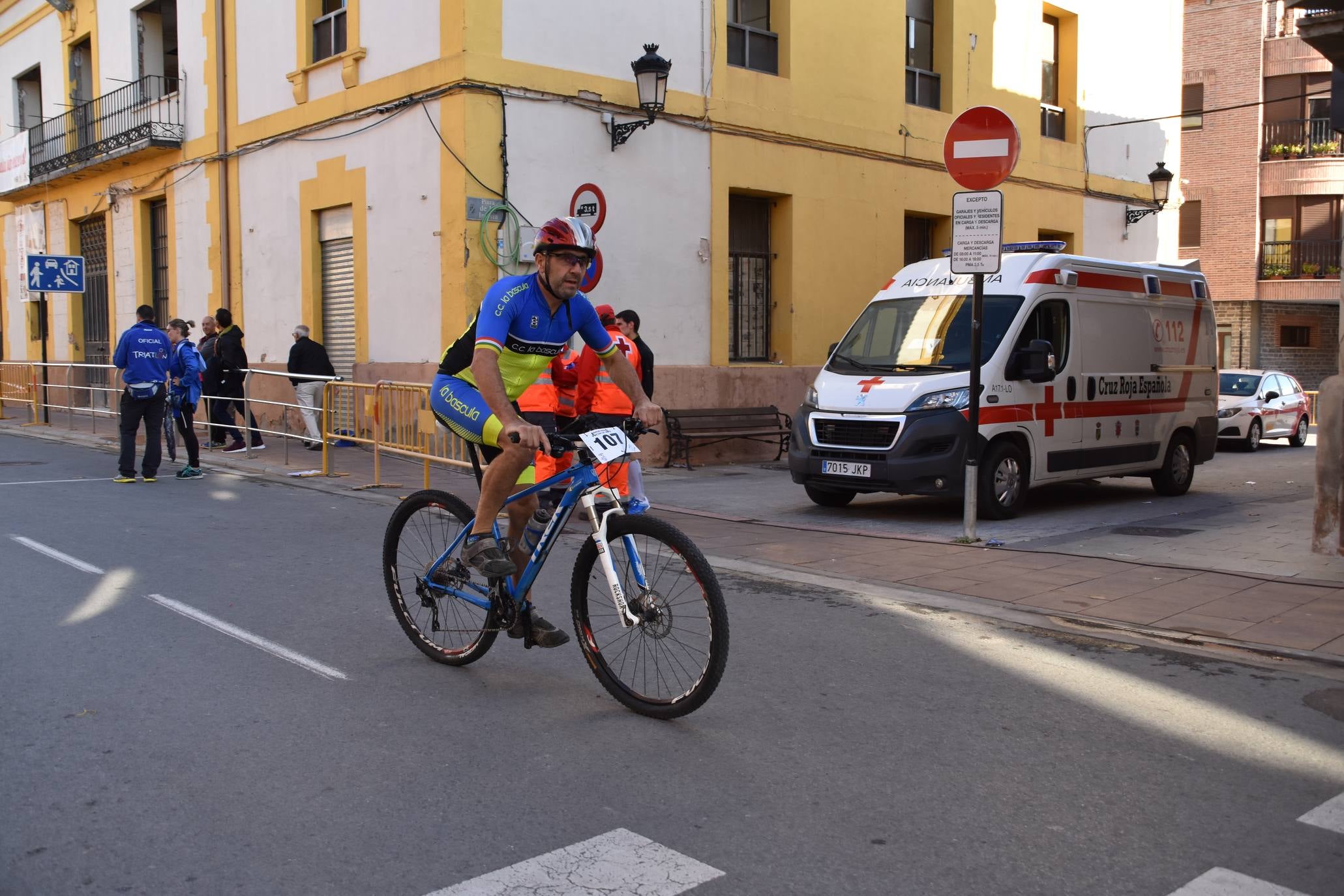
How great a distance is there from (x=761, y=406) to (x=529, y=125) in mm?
5307

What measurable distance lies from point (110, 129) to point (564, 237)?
→ 72.2ft

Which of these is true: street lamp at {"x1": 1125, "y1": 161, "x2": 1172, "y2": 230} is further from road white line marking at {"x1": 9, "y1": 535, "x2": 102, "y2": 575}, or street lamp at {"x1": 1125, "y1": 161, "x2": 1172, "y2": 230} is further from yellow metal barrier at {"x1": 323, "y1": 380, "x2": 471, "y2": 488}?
road white line marking at {"x1": 9, "y1": 535, "x2": 102, "y2": 575}

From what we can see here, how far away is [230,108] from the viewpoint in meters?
19.3

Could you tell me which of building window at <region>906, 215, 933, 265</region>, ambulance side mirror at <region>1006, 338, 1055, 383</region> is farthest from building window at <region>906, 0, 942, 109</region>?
ambulance side mirror at <region>1006, 338, 1055, 383</region>

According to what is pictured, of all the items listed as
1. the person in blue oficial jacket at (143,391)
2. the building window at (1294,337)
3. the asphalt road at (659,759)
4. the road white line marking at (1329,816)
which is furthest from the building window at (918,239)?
the building window at (1294,337)

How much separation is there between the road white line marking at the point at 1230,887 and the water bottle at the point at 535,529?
2700 mm

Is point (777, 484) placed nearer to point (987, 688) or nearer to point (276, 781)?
point (987, 688)

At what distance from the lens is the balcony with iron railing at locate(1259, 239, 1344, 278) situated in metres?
34.9

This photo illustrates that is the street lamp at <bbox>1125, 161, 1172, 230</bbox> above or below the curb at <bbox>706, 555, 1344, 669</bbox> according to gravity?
above

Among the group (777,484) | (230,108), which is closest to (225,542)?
(777,484)

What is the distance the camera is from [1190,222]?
3706 cm

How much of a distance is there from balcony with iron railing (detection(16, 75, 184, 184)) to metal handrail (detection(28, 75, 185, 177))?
12 millimetres

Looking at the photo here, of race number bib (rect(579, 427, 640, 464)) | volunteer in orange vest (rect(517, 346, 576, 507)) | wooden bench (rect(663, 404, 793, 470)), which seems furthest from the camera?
wooden bench (rect(663, 404, 793, 470))

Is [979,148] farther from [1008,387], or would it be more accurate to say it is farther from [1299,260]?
[1299,260]
